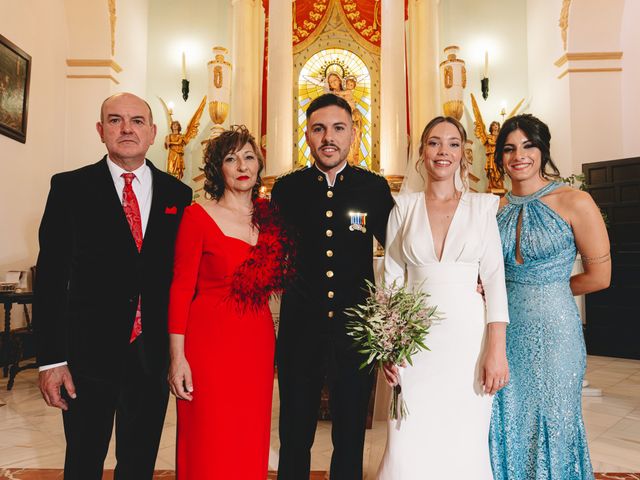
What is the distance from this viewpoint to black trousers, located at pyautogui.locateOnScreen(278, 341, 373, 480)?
1812 mm

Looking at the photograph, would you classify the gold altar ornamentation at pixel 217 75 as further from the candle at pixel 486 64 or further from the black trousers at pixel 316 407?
the black trousers at pixel 316 407

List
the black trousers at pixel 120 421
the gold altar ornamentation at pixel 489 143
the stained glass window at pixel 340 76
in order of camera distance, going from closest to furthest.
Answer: the black trousers at pixel 120 421
the gold altar ornamentation at pixel 489 143
the stained glass window at pixel 340 76

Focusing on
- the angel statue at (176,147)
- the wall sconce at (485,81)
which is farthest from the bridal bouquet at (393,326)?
the wall sconce at (485,81)

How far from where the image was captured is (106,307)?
5.48 feet

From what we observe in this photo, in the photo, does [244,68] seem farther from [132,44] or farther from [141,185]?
[141,185]

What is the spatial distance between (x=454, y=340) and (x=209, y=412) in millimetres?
972

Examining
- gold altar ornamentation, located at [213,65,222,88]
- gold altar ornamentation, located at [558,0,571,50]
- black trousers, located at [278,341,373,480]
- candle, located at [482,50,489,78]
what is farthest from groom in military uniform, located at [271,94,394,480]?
candle, located at [482,50,489,78]

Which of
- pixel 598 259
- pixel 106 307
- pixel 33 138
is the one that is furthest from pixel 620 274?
pixel 33 138

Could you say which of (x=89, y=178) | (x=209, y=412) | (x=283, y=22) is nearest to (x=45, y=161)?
(x=283, y=22)

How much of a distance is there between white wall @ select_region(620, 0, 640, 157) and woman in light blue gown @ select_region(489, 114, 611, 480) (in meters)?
6.21

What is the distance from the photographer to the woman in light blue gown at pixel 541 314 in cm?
191

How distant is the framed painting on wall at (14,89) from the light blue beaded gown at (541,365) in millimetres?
5867

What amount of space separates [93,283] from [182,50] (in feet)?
27.6

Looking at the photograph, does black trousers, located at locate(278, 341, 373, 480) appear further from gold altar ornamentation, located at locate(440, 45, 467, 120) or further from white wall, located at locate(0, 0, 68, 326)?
gold altar ornamentation, located at locate(440, 45, 467, 120)
